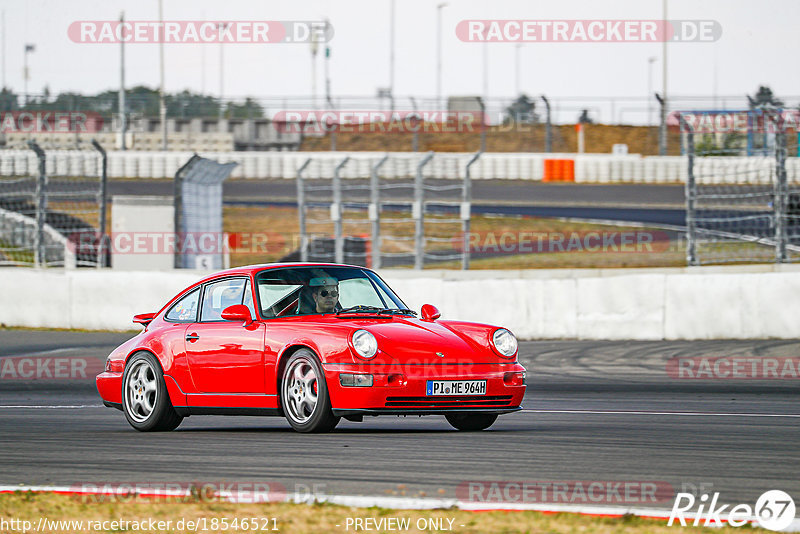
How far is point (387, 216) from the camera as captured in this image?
27094 millimetres

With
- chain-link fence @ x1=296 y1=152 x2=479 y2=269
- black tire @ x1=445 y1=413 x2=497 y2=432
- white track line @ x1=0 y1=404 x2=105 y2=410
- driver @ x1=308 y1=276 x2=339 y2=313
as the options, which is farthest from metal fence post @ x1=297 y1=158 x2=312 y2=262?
black tire @ x1=445 y1=413 x2=497 y2=432

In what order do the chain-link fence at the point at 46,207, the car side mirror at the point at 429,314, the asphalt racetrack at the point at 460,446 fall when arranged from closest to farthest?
the asphalt racetrack at the point at 460,446, the car side mirror at the point at 429,314, the chain-link fence at the point at 46,207

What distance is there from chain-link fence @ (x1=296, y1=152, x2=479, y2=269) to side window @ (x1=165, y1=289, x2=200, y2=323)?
25.1 feet

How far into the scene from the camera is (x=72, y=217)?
2495 cm

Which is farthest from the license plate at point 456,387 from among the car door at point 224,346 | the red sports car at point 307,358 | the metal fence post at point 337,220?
the metal fence post at point 337,220

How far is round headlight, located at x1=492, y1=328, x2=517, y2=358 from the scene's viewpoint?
784 centimetres

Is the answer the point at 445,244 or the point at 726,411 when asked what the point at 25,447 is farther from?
the point at 445,244

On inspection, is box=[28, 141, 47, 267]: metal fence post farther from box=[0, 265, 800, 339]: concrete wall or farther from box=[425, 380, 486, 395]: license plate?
box=[425, 380, 486, 395]: license plate

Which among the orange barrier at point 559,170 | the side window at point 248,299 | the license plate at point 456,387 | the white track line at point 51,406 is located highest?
the orange barrier at point 559,170

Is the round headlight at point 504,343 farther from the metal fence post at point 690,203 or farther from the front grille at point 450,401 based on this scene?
the metal fence post at point 690,203

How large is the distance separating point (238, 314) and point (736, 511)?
13.1 ft

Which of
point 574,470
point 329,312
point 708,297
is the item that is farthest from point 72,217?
point 574,470

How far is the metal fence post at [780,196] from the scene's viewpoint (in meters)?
15.1

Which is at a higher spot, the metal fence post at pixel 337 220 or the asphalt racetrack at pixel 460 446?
the metal fence post at pixel 337 220
